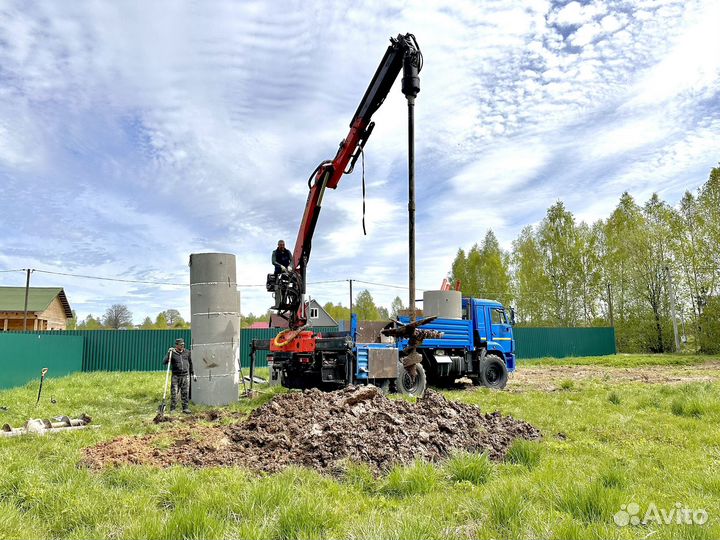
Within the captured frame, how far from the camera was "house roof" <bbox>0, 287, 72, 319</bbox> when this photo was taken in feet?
123

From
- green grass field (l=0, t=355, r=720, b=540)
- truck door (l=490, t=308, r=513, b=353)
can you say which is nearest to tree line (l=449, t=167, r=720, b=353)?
truck door (l=490, t=308, r=513, b=353)

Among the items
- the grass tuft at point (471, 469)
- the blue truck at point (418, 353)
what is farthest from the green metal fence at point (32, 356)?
the grass tuft at point (471, 469)

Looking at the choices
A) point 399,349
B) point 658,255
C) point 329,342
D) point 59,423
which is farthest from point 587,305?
point 59,423

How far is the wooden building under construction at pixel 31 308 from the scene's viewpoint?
37.1 m

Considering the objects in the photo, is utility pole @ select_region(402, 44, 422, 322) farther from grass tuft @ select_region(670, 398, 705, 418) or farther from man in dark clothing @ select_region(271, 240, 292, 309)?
grass tuft @ select_region(670, 398, 705, 418)

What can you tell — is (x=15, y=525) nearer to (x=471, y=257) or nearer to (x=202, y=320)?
(x=202, y=320)

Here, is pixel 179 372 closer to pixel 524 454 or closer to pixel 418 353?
pixel 418 353

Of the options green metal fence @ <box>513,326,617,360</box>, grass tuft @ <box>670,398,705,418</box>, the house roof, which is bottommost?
grass tuft @ <box>670,398,705,418</box>

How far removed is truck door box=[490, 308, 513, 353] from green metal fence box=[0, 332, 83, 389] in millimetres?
13769

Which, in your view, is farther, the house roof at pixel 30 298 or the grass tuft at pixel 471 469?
the house roof at pixel 30 298

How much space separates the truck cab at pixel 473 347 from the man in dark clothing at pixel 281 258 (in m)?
4.13

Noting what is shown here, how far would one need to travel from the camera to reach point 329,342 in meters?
12.1

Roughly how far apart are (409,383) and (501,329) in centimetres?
435

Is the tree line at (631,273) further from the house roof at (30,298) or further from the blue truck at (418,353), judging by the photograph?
the house roof at (30,298)
